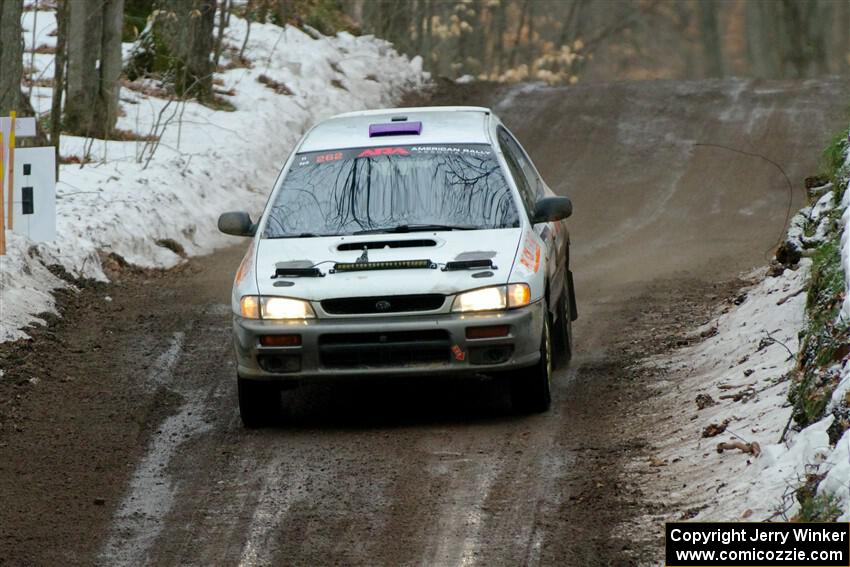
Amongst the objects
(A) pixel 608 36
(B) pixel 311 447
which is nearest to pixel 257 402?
(B) pixel 311 447

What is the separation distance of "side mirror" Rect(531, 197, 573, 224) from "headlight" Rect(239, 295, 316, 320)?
1.77 meters

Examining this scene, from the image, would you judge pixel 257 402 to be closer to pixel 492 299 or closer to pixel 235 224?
pixel 235 224

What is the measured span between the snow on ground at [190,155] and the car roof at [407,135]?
2.94m

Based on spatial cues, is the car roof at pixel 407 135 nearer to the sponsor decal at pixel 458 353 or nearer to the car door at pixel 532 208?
the car door at pixel 532 208

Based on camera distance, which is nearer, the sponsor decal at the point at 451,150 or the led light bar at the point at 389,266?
the led light bar at the point at 389,266

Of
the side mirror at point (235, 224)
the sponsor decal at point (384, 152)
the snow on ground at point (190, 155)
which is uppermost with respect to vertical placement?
the sponsor decal at point (384, 152)

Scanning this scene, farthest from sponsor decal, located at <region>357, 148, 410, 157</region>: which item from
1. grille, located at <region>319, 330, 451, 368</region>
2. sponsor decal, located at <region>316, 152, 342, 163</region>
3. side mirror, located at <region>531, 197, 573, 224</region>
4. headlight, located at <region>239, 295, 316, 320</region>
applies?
grille, located at <region>319, 330, 451, 368</region>

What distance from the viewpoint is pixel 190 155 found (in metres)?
18.1

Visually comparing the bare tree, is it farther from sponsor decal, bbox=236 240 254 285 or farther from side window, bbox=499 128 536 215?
sponsor decal, bbox=236 240 254 285

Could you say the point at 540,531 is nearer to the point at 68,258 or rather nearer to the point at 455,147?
the point at 455,147

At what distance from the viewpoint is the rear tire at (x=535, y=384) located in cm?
829

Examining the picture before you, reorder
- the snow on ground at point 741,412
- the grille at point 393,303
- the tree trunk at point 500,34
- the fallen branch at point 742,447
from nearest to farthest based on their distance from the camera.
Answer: the snow on ground at point 741,412, the fallen branch at point 742,447, the grille at point 393,303, the tree trunk at point 500,34

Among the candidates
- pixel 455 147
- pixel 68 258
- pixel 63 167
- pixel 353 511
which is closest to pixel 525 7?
pixel 63 167

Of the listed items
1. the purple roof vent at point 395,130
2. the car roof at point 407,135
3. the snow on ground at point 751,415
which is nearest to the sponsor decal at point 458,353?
the snow on ground at point 751,415
